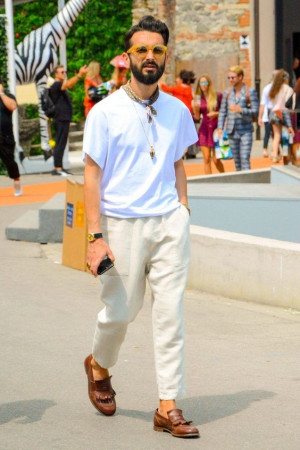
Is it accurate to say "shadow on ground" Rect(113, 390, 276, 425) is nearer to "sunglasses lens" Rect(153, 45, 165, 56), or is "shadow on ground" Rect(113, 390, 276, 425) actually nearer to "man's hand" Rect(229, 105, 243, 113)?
"sunglasses lens" Rect(153, 45, 165, 56)

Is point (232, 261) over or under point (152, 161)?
under

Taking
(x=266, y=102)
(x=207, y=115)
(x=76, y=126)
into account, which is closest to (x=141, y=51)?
(x=207, y=115)

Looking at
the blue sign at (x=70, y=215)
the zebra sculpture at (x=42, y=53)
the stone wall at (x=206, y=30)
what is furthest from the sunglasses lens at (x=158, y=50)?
the stone wall at (x=206, y=30)

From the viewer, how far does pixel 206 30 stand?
31.1 m

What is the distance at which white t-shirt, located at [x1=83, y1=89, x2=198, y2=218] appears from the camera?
19.9 feet

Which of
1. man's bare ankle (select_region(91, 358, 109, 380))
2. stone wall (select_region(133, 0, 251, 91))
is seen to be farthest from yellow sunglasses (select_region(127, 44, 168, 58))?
stone wall (select_region(133, 0, 251, 91))

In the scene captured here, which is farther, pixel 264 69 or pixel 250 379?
pixel 264 69

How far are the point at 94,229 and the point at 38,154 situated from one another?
1865cm

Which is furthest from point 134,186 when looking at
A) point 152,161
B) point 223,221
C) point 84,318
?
point 223,221

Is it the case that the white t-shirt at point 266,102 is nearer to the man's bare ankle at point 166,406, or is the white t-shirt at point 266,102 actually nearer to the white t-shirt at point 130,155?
the white t-shirt at point 130,155

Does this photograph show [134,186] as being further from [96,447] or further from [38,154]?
[38,154]

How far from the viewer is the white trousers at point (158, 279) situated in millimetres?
6137

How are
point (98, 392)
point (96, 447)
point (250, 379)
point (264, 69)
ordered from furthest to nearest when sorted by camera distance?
point (264, 69)
point (250, 379)
point (98, 392)
point (96, 447)

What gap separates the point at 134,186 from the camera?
6.12m
